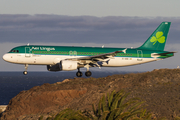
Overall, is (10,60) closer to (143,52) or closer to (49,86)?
(49,86)

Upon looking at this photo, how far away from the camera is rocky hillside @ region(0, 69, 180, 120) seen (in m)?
37.8

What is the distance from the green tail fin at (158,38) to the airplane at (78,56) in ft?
1.85

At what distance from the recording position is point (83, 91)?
133 ft

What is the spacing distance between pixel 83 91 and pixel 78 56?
686 centimetres

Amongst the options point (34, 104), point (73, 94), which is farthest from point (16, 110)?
point (73, 94)

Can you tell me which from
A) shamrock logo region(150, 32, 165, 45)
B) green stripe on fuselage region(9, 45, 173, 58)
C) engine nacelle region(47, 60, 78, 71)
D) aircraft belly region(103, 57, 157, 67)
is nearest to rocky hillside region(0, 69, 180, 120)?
engine nacelle region(47, 60, 78, 71)

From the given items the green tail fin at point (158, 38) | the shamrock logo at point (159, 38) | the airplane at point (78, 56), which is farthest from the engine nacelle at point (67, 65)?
the shamrock logo at point (159, 38)

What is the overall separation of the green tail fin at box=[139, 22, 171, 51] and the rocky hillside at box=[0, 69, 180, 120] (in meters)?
8.78

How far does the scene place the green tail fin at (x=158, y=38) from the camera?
5194 centimetres

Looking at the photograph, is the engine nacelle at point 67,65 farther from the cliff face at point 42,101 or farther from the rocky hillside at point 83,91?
the cliff face at point 42,101

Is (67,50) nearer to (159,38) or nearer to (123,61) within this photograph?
(123,61)

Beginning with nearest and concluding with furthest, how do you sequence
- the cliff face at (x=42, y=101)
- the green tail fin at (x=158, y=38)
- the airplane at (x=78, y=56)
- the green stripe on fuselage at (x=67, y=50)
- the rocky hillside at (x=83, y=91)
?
the rocky hillside at (x=83, y=91) < the cliff face at (x=42, y=101) < the airplane at (x=78, y=56) < the green stripe on fuselage at (x=67, y=50) < the green tail fin at (x=158, y=38)

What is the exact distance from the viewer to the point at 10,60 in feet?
143

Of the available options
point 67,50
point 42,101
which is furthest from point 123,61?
point 42,101
